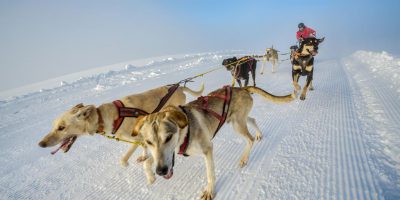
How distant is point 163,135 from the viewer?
233 cm

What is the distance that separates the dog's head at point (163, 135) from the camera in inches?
90.2

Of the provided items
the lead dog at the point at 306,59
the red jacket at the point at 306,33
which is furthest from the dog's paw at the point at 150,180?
the red jacket at the point at 306,33

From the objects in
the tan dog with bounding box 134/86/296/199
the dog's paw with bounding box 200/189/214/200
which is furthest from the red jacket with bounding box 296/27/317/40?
the dog's paw with bounding box 200/189/214/200

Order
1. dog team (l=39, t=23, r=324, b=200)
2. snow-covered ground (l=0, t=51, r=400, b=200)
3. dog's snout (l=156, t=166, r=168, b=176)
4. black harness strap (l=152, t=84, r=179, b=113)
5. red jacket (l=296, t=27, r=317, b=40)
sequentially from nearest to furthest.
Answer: dog's snout (l=156, t=166, r=168, b=176)
dog team (l=39, t=23, r=324, b=200)
snow-covered ground (l=0, t=51, r=400, b=200)
black harness strap (l=152, t=84, r=179, b=113)
red jacket (l=296, t=27, r=317, b=40)

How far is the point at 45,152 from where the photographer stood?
4.93 meters

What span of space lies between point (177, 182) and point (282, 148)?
5.87ft

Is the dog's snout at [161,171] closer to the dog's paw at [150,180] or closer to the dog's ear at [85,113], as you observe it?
the dog's paw at [150,180]

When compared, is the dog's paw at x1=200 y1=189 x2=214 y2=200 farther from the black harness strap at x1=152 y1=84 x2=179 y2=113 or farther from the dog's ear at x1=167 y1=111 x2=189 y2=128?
the black harness strap at x1=152 y1=84 x2=179 y2=113

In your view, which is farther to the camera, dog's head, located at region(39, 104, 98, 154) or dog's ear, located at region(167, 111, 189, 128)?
dog's head, located at region(39, 104, 98, 154)

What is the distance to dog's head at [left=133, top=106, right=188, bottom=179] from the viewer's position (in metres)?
2.29

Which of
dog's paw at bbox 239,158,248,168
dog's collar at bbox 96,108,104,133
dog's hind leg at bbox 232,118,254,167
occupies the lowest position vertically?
dog's paw at bbox 239,158,248,168

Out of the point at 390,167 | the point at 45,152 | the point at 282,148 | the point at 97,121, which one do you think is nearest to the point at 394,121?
the point at 390,167

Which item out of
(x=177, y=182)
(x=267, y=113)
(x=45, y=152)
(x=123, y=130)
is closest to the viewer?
(x=177, y=182)

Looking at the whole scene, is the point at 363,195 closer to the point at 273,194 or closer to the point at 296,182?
the point at 296,182
